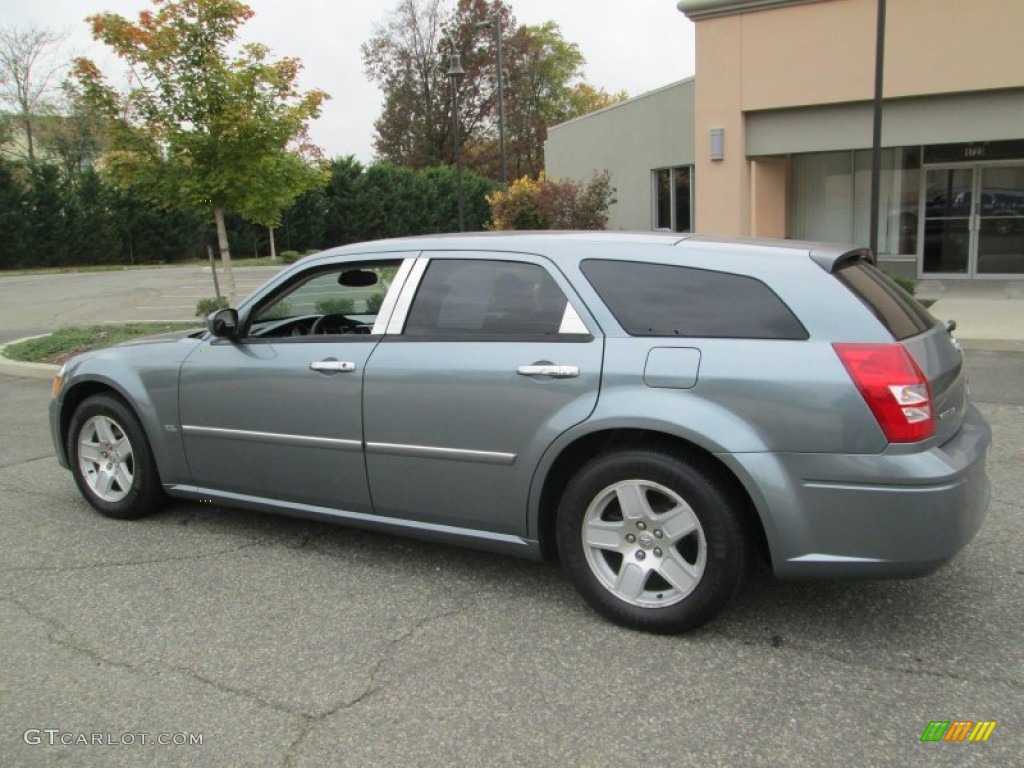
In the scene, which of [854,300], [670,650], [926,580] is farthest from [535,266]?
[926,580]

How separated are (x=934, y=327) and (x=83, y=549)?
14.2 feet

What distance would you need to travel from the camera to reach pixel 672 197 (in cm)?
2144

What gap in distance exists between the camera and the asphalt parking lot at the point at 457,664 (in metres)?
2.78

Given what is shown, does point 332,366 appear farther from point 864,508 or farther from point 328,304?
point 864,508

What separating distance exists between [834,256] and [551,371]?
1204 millimetres

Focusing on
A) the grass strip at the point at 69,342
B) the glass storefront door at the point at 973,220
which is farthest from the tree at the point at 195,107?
the glass storefront door at the point at 973,220

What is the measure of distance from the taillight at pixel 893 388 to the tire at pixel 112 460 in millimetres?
3756

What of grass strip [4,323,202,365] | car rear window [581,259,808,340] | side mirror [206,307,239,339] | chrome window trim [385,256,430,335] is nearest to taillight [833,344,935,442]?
car rear window [581,259,808,340]

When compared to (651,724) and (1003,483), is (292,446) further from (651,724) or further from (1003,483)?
(1003,483)

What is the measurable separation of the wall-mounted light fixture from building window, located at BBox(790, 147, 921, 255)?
9.58 feet

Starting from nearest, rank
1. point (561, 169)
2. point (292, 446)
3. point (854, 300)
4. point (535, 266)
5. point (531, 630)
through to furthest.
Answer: point (854, 300)
point (531, 630)
point (535, 266)
point (292, 446)
point (561, 169)

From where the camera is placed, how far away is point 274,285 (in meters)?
4.53

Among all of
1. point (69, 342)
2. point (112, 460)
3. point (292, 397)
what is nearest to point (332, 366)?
point (292, 397)

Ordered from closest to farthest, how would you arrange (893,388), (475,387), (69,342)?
(893,388) < (475,387) < (69,342)
